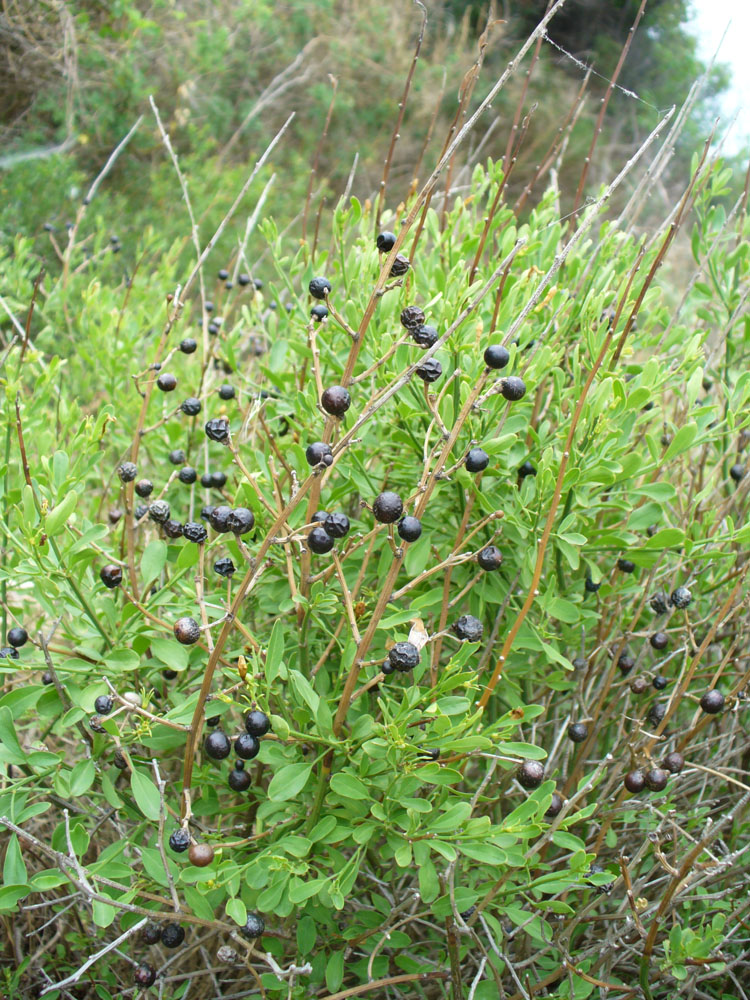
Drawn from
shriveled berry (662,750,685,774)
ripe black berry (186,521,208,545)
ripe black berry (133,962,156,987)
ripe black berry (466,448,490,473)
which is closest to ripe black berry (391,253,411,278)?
ripe black berry (466,448,490,473)

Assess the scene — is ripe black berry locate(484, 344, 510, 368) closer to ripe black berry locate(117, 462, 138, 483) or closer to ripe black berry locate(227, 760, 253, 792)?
ripe black berry locate(117, 462, 138, 483)

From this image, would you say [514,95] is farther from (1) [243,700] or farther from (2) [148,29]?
(1) [243,700]

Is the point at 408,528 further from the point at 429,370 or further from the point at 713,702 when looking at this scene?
the point at 713,702

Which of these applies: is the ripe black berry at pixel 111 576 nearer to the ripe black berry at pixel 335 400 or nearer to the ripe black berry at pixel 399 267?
the ripe black berry at pixel 335 400

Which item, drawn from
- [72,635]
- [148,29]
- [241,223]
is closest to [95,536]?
[72,635]

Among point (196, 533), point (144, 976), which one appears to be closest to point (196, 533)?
point (196, 533)

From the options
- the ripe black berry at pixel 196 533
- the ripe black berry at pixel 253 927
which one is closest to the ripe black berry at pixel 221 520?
the ripe black berry at pixel 196 533
